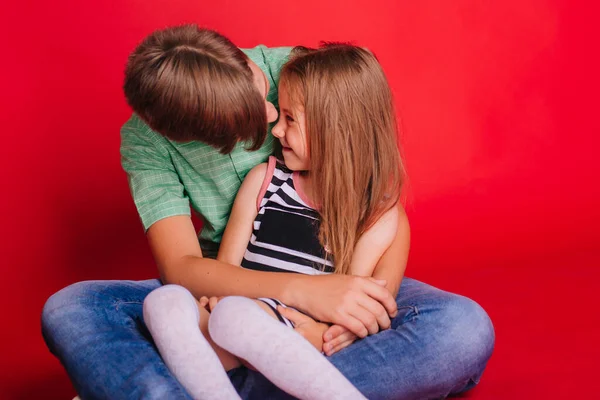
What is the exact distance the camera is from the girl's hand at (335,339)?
1.69 m

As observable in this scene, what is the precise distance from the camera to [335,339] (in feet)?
5.59

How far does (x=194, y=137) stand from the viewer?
167 cm

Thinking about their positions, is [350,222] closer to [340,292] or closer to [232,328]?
[340,292]

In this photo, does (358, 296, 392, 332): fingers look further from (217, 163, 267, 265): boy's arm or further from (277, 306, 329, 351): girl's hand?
(217, 163, 267, 265): boy's arm

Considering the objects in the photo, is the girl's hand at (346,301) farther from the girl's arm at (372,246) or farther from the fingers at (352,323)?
the girl's arm at (372,246)

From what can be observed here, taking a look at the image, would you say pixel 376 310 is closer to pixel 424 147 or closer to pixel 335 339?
pixel 335 339

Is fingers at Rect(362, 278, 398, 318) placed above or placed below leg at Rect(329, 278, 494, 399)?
above

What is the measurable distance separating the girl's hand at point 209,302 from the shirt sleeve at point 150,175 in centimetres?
30

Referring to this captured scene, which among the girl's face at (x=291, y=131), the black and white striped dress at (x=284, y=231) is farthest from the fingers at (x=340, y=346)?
the girl's face at (x=291, y=131)

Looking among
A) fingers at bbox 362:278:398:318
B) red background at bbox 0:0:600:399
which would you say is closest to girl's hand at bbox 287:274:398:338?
fingers at bbox 362:278:398:318

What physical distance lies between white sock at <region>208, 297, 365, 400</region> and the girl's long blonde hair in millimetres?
411

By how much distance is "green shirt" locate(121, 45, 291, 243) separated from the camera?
6.46ft

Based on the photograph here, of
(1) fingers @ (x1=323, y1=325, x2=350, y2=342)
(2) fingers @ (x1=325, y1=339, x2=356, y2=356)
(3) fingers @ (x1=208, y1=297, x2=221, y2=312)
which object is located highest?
(3) fingers @ (x1=208, y1=297, x2=221, y2=312)

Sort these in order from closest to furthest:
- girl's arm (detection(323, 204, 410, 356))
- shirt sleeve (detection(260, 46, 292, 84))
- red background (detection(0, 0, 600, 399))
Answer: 1. girl's arm (detection(323, 204, 410, 356))
2. shirt sleeve (detection(260, 46, 292, 84))
3. red background (detection(0, 0, 600, 399))
